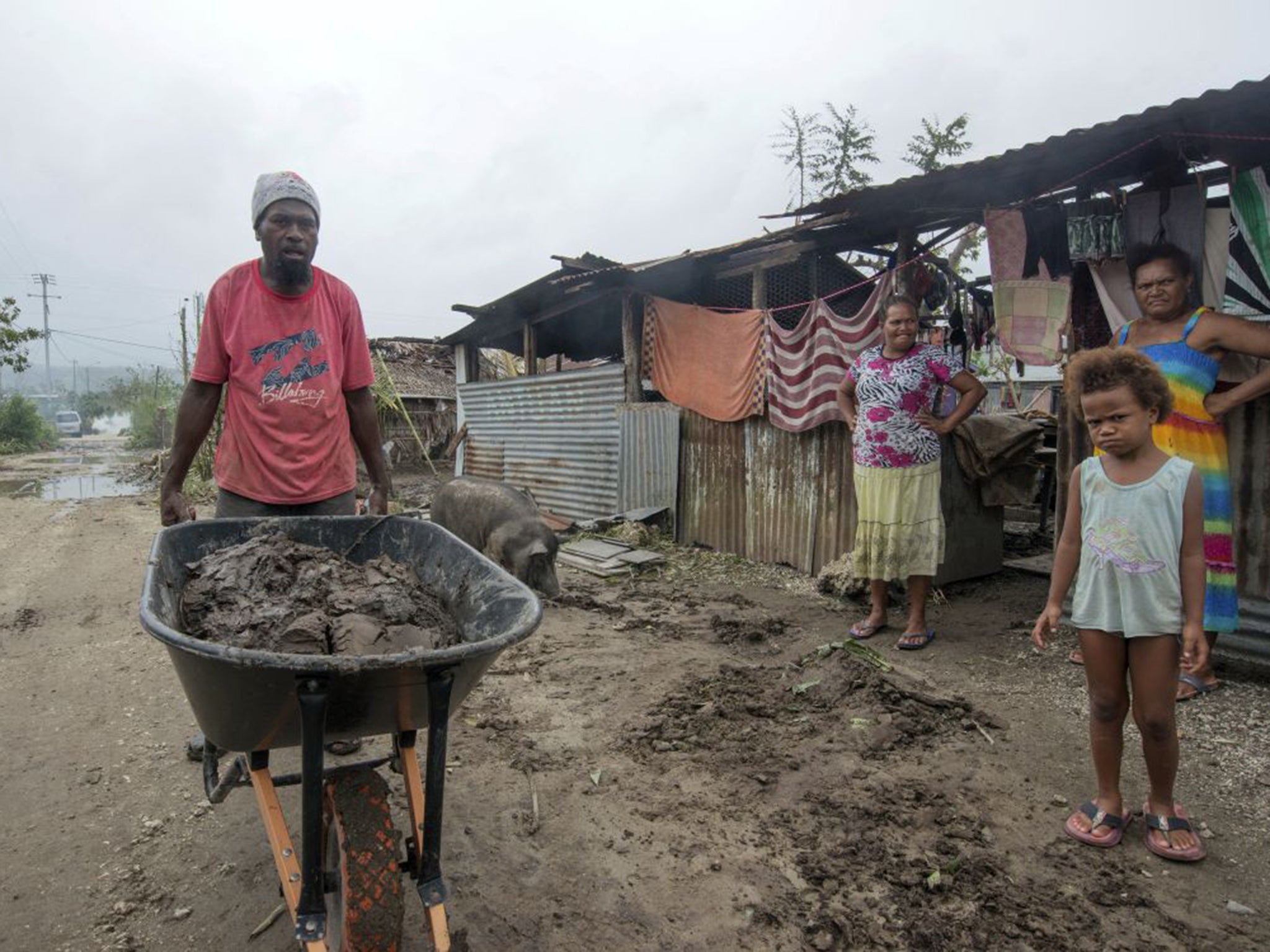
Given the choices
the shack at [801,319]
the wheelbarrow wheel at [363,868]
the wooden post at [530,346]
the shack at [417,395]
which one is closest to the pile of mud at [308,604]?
the wheelbarrow wheel at [363,868]

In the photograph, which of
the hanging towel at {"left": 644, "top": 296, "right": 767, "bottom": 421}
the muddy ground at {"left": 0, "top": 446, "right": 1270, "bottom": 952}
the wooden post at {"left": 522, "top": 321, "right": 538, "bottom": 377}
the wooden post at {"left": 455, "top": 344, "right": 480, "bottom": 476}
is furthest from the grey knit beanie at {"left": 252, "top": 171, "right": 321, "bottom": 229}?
the wooden post at {"left": 455, "top": 344, "right": 480, "bottom": 476}

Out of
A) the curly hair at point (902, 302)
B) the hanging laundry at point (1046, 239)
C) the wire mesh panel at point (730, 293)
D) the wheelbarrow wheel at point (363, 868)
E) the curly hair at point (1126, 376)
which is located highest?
the wire mesh panel at point (730, 293)

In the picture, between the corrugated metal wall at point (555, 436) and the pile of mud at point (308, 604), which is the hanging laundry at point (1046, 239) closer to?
the pile of mud at point (308, 604)

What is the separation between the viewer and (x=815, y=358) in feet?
21.3

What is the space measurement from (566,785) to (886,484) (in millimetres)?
2610

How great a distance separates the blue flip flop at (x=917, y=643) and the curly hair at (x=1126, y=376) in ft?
8.23

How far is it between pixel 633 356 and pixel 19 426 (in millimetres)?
33447

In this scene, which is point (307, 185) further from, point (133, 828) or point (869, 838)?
point (869, 838)

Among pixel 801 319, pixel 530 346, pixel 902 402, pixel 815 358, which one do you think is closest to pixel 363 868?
pixel 902 402

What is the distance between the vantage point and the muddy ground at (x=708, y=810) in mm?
2256

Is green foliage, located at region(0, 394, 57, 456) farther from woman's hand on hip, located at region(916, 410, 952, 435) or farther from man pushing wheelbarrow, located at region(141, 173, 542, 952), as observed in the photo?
woman's hand on hip, located at region(916, 410, 952, 435)

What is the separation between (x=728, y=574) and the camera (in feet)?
23.2

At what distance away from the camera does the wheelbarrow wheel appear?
5.86ft

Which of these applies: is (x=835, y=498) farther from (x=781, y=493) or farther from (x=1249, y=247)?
(x=1249, y=247)
